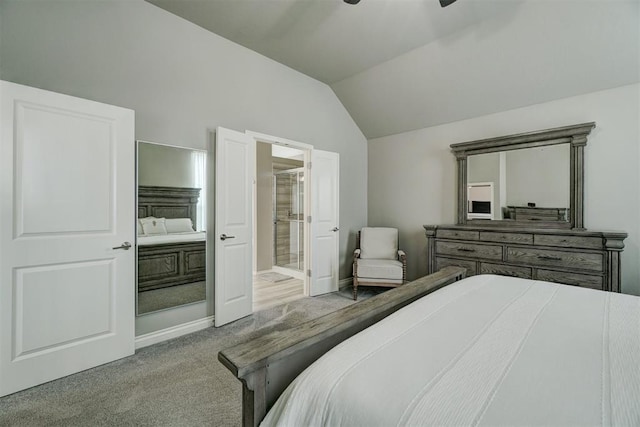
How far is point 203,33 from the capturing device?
2.95 m

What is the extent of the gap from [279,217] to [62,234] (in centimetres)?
385

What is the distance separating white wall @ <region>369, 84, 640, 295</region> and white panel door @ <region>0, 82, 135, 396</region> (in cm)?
364

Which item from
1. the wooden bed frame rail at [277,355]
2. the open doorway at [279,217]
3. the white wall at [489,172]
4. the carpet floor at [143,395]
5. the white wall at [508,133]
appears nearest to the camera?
the wooden bed frame rail at [277,355]

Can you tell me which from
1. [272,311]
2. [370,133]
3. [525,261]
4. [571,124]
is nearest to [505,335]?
[525,261]

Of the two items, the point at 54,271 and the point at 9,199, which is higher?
the point at 9,199

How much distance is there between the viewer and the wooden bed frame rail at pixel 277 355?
2.84 ft

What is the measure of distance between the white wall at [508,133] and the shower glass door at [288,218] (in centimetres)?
152

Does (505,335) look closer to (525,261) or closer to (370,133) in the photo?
(525,261)

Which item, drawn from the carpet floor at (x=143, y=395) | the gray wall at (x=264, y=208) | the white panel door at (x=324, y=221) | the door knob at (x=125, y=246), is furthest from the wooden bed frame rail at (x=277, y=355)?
the gray wall at (x=264, y=208)

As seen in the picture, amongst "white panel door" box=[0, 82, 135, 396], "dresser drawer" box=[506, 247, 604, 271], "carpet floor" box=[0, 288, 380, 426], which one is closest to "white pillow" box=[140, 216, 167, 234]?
"white panel door" box=[0, 82, 135, 396]

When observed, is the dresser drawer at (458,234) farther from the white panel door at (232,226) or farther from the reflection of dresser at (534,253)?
the white panel door at (232,226)

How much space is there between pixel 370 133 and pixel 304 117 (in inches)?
54.7

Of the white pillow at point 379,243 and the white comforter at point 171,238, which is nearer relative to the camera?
the white comforter at point 171,238

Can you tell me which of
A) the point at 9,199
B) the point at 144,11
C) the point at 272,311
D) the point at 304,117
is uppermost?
the point at 144,11
